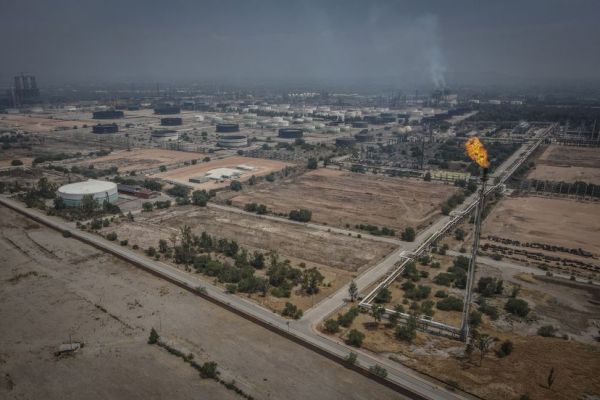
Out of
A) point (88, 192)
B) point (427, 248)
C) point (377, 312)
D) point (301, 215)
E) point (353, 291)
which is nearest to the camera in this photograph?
point (377, 312)

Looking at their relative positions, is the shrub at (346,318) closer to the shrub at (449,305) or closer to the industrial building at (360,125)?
the shrub at (449,305)

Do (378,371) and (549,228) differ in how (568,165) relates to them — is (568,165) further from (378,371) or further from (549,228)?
(378,371)

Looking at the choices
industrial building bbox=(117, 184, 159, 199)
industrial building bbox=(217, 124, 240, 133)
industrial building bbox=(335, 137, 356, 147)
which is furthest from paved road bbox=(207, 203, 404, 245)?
industrial building bbox=(217, 124, 240, 133)

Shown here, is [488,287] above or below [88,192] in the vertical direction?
below

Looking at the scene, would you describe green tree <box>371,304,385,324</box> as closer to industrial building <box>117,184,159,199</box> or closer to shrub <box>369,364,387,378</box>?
shrub <box>369,364,387,378</box>

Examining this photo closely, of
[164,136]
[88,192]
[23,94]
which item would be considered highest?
[23,94]

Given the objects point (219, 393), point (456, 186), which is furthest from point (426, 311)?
point (456, 186)

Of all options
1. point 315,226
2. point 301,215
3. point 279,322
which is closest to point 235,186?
point 301,215
